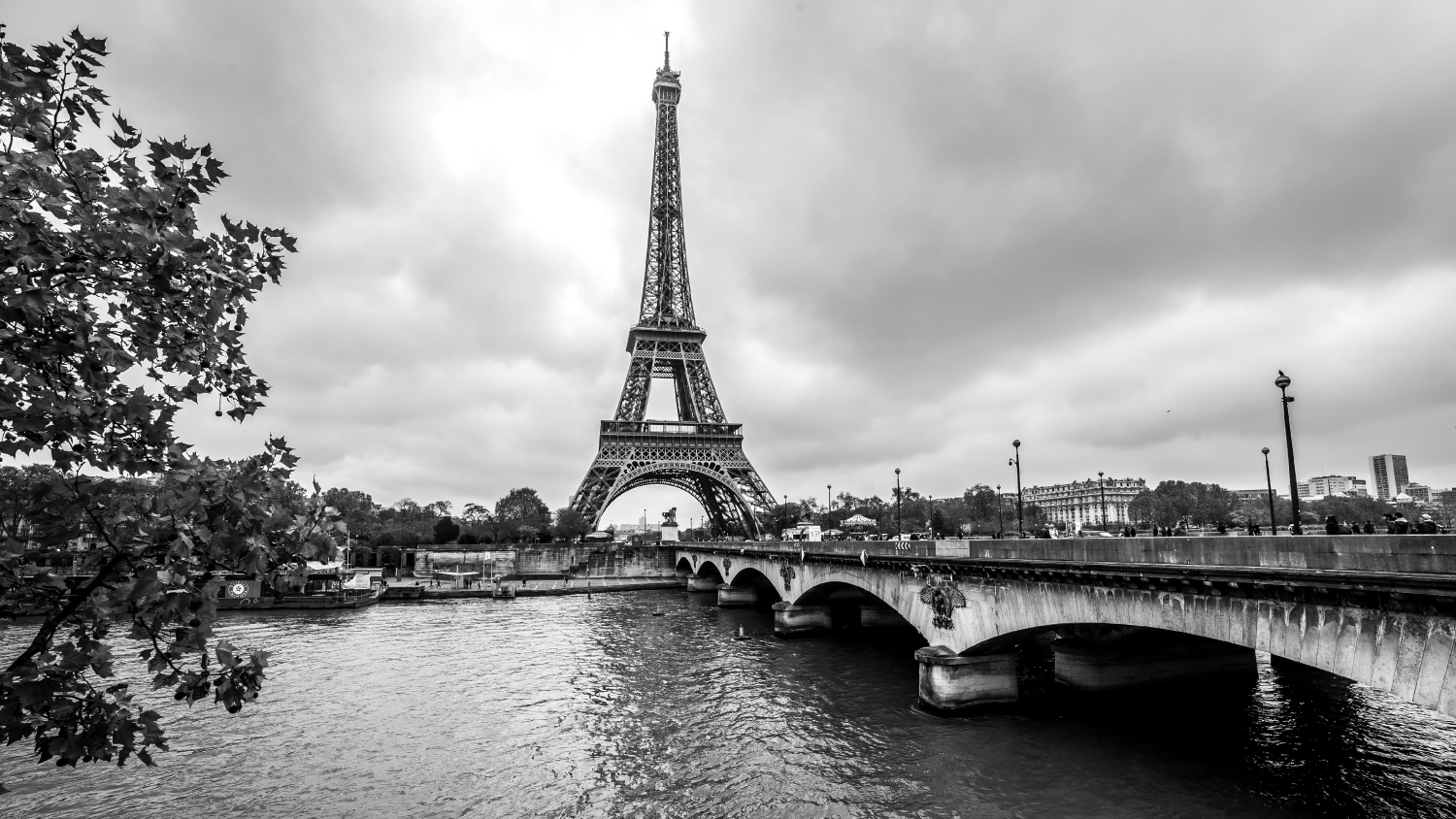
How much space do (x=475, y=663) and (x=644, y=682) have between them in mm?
10062

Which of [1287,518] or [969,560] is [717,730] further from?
[1287,518]

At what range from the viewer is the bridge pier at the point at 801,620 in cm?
4350

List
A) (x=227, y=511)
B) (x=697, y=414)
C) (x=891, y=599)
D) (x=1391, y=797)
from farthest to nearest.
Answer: (x=697, y=414) < (x=891, y=599) < (x=1391, y=797) < (x=227, y=511)

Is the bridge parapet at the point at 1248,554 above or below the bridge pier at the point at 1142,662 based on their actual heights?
above

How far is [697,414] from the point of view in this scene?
96.9m

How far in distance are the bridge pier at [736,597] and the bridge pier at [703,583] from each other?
16.7 m

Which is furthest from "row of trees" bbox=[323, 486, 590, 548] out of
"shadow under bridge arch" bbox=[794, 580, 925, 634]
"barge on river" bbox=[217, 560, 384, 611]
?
"shadow under bridge arch" bbox=[794, 580, 925, 634]

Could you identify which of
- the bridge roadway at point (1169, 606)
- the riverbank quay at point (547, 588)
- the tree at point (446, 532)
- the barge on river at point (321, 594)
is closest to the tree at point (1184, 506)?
the riverbank quay at point (547, 588)

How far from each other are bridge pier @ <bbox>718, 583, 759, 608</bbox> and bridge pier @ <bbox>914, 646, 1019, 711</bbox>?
39380 millimetres

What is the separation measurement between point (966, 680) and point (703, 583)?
196 ft

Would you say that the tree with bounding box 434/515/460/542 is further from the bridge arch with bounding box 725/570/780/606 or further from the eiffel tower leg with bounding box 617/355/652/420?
the bridge arch with bounding box 725/570/780/606

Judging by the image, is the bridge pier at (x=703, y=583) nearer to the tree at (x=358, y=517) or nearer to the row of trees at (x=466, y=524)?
the row of trees at (x=466, y=524)

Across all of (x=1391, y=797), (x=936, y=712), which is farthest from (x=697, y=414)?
(x=1391, y=797)

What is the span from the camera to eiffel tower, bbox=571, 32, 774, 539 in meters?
90.4
